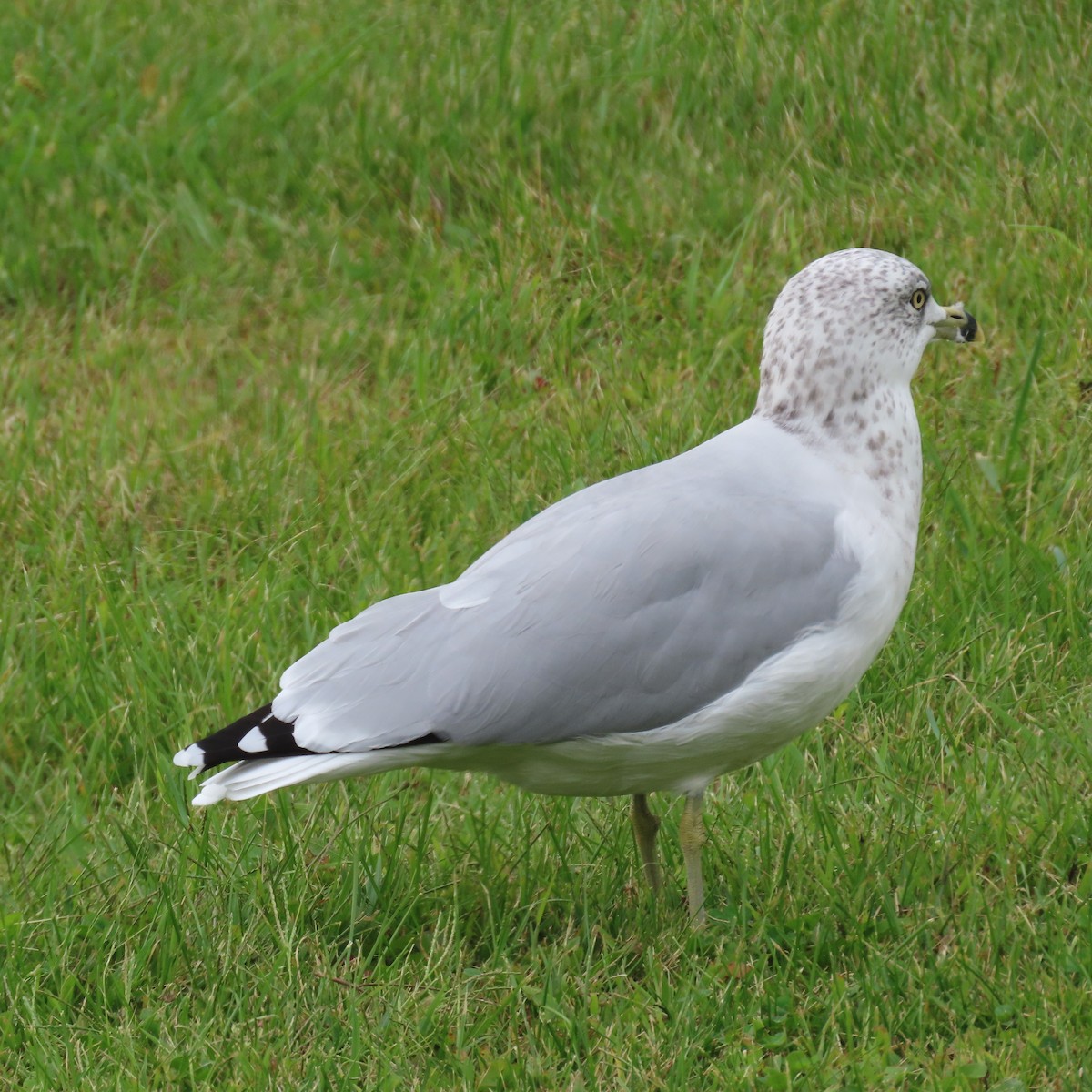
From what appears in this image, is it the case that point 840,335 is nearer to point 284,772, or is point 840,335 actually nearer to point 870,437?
point 870,437

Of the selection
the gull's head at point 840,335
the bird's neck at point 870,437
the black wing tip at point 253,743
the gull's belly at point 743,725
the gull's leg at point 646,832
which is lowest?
the gull's leg at point 646,832

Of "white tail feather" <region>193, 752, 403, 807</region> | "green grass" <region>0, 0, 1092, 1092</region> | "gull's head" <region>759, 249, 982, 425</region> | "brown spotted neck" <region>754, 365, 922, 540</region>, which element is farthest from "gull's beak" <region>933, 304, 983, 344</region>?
"white tail feather" <region>193, 752, 403, 807</region>

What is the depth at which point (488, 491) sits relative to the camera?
5.26 m

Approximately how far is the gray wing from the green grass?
55 cm

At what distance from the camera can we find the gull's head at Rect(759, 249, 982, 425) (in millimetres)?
3562

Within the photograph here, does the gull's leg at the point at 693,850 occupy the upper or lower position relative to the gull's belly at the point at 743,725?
lower

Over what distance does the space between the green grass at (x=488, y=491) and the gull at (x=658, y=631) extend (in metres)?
0.44

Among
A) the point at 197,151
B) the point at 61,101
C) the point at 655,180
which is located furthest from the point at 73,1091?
the point at 61,101

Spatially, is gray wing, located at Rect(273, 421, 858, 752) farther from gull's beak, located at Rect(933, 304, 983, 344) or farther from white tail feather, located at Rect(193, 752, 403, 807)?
gull's beak, located at Rect(933, 304, 983, 344)

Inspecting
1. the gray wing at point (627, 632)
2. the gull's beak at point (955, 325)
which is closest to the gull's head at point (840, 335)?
the gull's beak at point (955, 325)

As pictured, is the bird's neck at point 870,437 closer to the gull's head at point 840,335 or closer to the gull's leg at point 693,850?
the gull's head at point 840,335

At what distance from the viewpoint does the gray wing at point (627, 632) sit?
3.33 metres

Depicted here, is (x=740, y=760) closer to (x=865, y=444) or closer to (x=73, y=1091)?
(x=865, y=444)

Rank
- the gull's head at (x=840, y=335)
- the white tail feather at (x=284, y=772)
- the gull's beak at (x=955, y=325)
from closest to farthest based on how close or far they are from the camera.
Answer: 1. the white tail feather at (x=284, y=772)
2. the gull's head at (x=840, y=335)
3. the gull's beak at (x=955, y=325)
